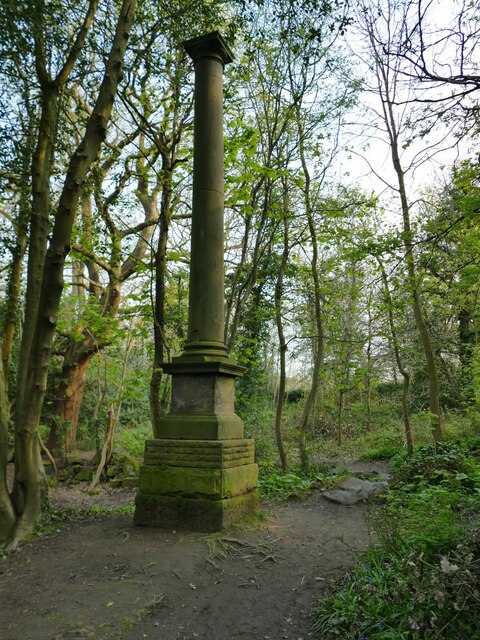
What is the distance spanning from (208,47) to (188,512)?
5.49 metres

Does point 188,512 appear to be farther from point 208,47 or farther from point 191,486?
point 208,47

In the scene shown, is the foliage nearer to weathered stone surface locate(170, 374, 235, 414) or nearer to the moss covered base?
the moss covered base

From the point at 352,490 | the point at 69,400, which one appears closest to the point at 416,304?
the point at 352,490

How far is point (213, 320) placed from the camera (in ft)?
18.1

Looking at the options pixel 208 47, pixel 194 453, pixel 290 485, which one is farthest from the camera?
pixel 290 485

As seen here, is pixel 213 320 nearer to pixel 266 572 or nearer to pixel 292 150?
pixel 266 572

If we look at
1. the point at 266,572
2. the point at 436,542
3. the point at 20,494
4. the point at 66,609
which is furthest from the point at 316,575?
the point at 20,494

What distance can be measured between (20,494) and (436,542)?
4189 millimetres

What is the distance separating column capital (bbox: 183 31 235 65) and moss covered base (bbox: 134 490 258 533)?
533 cm

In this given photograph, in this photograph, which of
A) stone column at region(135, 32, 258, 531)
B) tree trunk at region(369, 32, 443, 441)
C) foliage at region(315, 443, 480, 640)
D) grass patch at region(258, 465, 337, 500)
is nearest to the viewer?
foliage at region(315, 443, 480, 640)

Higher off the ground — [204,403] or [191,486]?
[204,403]

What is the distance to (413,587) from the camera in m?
2.60

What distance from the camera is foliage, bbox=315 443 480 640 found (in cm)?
230

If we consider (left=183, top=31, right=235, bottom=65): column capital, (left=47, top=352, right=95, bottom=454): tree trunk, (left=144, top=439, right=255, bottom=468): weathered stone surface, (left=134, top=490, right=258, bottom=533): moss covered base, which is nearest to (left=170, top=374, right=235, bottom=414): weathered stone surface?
(left=144, top=439, right=255, bottom=468): weathered stone surface
